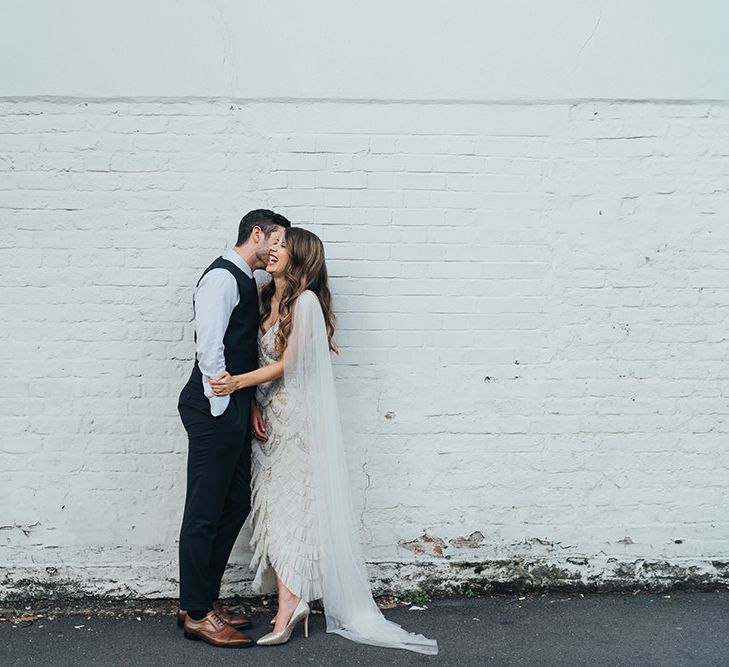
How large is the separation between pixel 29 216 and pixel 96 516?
5.71 ft

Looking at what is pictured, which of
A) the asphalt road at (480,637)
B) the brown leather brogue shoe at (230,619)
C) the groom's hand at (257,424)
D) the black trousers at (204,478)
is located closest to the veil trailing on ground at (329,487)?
the asphalt road at (480,637)

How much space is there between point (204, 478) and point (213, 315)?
0.86 metres

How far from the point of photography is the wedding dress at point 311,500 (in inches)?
185

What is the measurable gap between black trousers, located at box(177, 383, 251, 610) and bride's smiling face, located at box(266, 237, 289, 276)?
0.69 m

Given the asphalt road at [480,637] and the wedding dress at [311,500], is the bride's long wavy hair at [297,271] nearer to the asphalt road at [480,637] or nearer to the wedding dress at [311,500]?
the wedding dress at [311,500]

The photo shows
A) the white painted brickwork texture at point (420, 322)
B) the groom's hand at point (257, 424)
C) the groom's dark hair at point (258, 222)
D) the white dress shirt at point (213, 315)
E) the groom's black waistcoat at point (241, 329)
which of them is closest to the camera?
the white dress shirt at point (213, 315)

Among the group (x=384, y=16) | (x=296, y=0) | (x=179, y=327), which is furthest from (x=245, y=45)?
(x=179, y=327)

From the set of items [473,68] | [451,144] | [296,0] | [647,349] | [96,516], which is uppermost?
[296,0]

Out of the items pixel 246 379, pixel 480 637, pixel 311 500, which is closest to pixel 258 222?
pixel 246 379

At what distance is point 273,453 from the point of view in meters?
4.79

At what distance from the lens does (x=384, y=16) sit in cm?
495

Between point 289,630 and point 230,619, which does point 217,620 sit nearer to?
point 230,619

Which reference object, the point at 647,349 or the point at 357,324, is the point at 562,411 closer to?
the point at 647,349

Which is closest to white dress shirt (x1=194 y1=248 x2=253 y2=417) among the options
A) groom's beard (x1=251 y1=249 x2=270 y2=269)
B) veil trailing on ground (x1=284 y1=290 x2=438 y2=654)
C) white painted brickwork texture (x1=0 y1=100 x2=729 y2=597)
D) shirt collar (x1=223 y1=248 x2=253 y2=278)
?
shirt collar (x1=223 y1=248 x2=253 y2=278)
